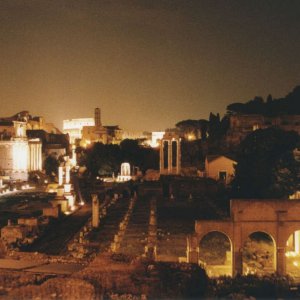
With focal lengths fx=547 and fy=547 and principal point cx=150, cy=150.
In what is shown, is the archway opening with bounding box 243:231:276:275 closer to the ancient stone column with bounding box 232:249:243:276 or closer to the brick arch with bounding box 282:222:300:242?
the ancient stone column with bounding box 232:249:243:276

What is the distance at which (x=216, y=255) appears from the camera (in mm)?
19266

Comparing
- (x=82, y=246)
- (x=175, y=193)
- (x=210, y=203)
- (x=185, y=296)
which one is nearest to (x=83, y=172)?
(x=175, y=193)

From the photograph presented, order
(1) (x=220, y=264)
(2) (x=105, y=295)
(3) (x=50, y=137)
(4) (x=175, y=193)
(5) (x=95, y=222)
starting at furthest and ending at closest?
(3) (x=50, y=137) → (4) (x=175, y=193) → (5) (x=95, y=222) → (1) (x=220, y=264) → (2) (x=105, y=295)

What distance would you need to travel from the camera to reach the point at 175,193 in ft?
127

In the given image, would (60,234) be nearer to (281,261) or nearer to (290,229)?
(281,261)

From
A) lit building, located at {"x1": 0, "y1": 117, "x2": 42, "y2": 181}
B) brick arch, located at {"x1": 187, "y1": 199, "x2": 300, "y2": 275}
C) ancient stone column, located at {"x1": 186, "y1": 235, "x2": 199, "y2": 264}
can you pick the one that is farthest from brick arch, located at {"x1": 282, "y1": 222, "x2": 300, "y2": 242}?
lit building, located at {"x1": 0, "y1": 117, "x2": 42, "y2": 181}

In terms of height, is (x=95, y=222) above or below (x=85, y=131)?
below

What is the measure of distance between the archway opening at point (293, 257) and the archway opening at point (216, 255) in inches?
76.7

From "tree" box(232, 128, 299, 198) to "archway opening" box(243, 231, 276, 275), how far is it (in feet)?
18.6

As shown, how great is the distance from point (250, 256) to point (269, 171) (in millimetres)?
9794

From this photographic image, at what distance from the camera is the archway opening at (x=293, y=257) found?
17.5 metres

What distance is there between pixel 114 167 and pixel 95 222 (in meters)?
32.3

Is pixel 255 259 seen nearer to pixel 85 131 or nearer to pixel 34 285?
pixel 34 285

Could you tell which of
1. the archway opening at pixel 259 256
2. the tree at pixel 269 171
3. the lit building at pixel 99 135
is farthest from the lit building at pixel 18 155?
the archway opening at pixel 259 256
